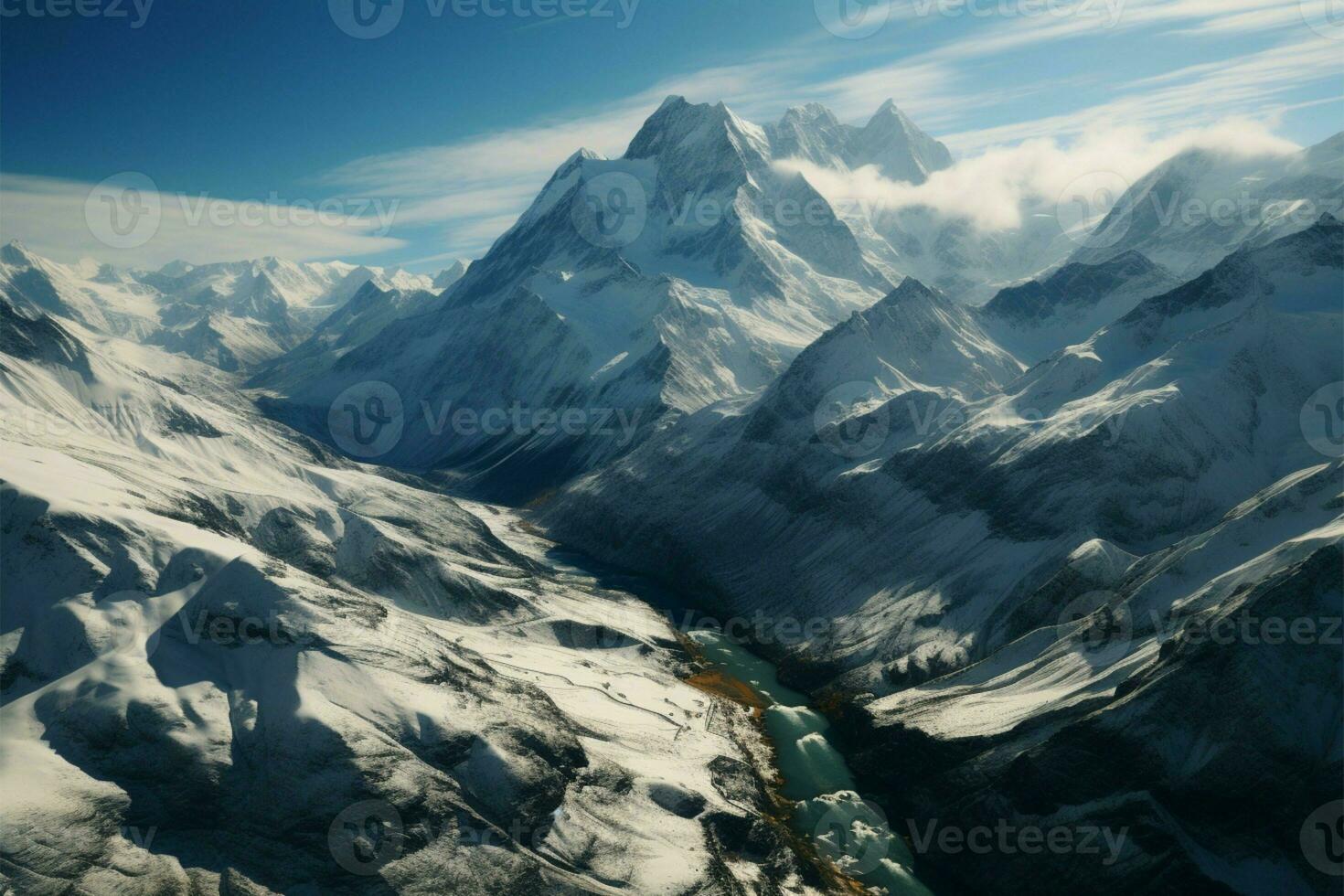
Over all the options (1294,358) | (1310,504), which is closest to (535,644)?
(1310,504)

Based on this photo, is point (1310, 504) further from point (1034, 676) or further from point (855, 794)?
point (855, 794)

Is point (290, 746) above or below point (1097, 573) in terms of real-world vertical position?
above

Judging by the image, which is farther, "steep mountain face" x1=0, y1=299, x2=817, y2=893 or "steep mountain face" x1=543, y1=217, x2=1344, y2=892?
"steep mountain face" x1=543, y1=217, x2=1344, y2=892

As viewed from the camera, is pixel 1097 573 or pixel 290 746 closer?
pixel 290 746

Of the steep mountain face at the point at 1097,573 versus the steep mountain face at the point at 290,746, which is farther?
the steep mountain face at the point at 1097,573
